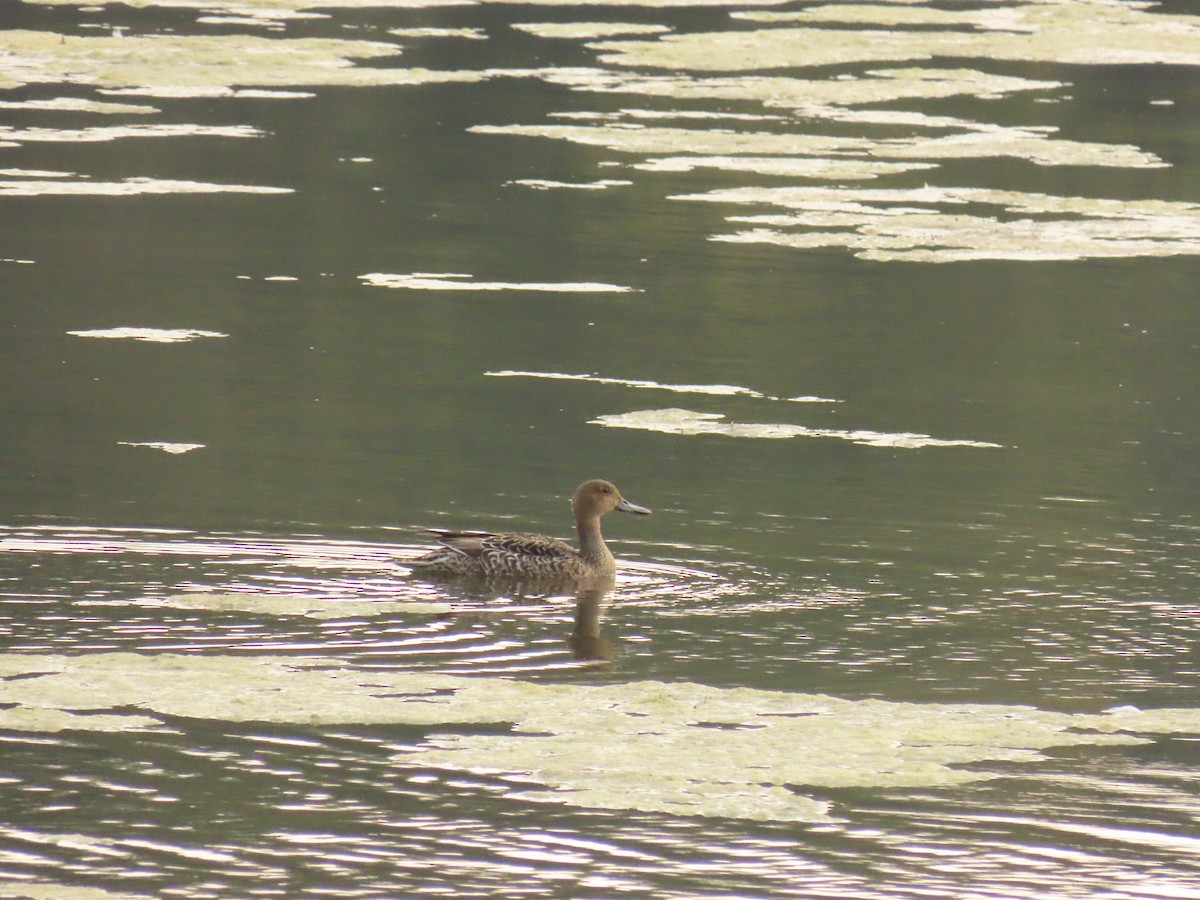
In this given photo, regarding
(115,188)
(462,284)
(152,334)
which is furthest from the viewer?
(115,188)

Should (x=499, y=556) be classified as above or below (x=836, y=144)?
below

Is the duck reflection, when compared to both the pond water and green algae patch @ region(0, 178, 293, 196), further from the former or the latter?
green algae patch @ region(0, 178, 293, 196)

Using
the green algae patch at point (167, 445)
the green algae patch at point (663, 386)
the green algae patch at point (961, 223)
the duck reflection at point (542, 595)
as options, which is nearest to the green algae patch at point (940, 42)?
the green algae patch at point (961, 223)

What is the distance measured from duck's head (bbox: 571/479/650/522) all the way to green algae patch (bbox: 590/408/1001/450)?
2883 millimetres

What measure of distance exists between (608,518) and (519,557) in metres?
2.16

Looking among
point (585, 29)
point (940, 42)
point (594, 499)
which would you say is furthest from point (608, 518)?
point (940, 42)

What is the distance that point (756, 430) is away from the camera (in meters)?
14.5

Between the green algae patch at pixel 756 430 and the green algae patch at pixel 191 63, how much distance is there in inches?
706

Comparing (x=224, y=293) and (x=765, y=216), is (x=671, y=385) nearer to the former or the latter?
(x=224, y=293)

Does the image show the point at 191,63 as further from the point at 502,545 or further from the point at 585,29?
the point at 502,545

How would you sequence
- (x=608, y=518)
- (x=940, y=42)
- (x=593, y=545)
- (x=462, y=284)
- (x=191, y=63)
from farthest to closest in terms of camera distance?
(x=940, y=42) → (x=191, y=63) → (x=462, y=284) → (x=608, y=518) → (x=593, y=545)

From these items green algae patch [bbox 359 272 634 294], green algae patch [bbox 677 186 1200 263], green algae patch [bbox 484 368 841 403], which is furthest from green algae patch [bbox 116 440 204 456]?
green algae patch [bbox 677 186 1200 263]

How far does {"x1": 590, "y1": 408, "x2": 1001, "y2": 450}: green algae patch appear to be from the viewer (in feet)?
47.0

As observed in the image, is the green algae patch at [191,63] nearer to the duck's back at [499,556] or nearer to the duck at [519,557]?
the duck at [519,557]
